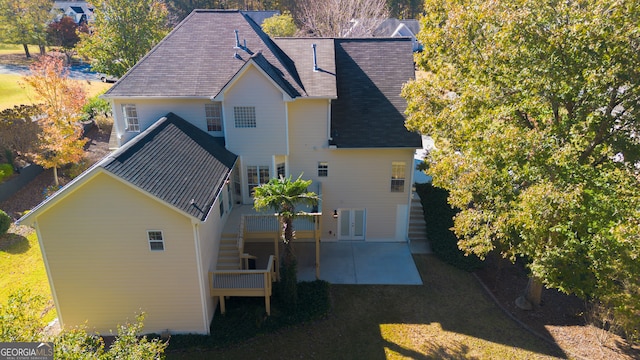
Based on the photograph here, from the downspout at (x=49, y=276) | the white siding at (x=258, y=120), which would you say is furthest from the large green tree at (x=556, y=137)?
the downspout at (x=49, y=276)

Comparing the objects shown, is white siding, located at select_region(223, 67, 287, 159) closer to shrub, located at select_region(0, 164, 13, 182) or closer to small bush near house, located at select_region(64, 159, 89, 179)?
small bush near house, located at select_region(64, 159, 89, 179)

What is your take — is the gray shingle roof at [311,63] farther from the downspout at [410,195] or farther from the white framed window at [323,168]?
the downspout at [410,195]

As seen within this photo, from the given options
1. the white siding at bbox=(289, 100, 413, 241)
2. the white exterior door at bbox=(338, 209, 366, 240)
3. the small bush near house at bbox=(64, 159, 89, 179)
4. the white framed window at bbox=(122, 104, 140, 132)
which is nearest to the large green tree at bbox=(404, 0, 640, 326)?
the white siding at bbox=(289, 100, 413, 241)

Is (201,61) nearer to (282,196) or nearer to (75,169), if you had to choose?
(282,196)

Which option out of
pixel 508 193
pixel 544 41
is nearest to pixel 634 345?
pixel 508 193

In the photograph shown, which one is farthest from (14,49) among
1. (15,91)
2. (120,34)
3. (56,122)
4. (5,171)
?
(5,171)

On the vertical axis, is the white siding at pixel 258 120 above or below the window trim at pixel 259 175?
above
